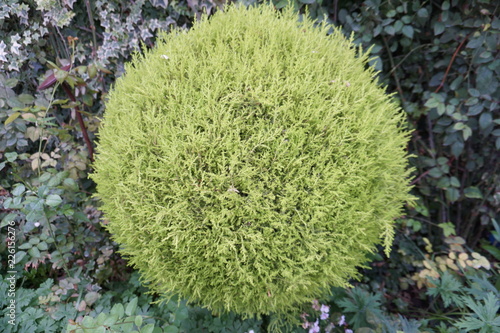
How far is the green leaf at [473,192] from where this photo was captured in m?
2.71

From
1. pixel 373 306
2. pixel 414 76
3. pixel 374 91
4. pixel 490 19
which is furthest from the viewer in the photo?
pixel 414 76

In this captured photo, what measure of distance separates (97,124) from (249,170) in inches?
70.0

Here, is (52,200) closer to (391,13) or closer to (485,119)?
(391,13)

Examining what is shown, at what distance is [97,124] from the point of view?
2.56 meters

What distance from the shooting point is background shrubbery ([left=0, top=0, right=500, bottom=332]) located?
2039 millimetres

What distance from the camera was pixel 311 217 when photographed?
147 centimetres

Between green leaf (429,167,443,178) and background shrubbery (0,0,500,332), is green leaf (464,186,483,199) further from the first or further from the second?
green leaf (429,167,443,178)

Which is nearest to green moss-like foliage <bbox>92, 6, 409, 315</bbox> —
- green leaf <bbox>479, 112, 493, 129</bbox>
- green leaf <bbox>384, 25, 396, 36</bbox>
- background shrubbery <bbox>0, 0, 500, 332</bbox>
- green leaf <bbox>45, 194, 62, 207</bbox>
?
green leaf <bbox>45, 194, 62, 207</bbox>

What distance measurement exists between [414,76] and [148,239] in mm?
2789

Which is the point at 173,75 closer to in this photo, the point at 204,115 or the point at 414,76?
the point at 204,115

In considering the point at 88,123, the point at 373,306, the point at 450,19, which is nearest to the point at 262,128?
the point at 373,306

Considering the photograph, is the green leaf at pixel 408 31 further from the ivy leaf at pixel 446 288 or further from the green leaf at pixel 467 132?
the ivy leaf at pixel 446 288

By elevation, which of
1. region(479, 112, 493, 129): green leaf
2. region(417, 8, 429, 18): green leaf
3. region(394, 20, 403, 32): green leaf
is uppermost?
region(417, 8, 429, 18): green leaf

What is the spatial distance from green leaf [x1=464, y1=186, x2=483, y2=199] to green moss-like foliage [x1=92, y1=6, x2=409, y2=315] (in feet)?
5.45
